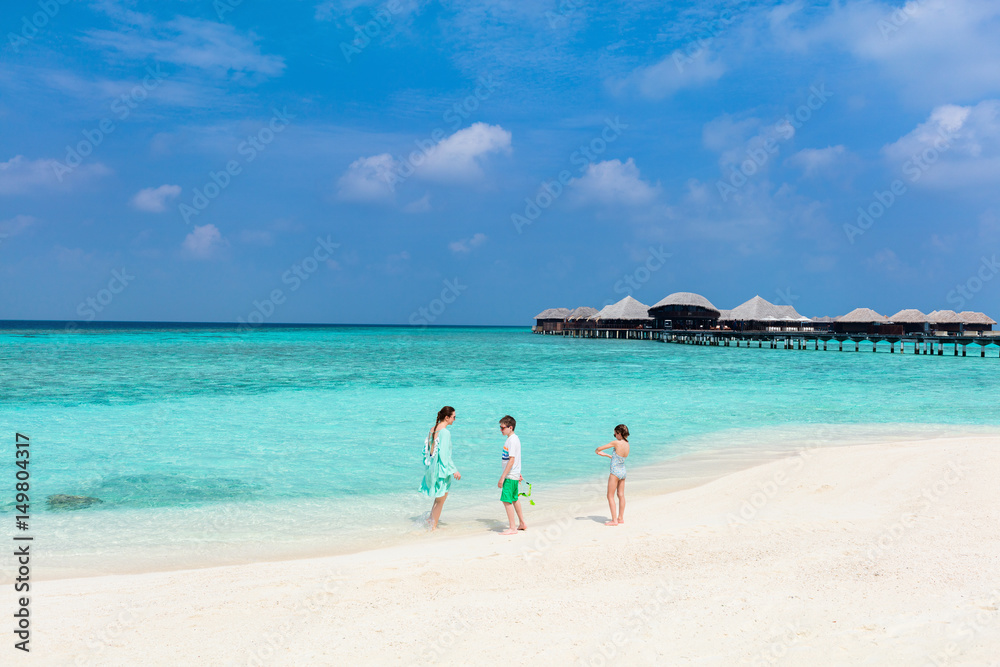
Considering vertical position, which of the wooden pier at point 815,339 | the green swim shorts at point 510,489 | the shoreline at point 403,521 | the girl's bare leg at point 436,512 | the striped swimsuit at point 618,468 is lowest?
the shoreline at point 403,521

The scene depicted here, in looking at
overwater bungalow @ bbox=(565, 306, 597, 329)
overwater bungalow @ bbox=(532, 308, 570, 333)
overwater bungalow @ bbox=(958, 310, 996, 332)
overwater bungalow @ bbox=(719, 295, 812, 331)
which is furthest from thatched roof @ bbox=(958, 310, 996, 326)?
overwater bungalow @ bbox=(532, 308, 570, 333)

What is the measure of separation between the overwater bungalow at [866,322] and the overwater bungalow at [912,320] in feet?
2.74

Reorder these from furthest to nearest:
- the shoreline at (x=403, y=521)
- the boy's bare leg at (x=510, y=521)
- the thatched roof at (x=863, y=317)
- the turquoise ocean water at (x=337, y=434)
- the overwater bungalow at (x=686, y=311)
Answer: the overwater bungalow at (x=686, y=311) < the thatched roof at (x=863, y=317) < the turquoise ocean water at (x=337, y=434) < the boy's bare leg at (x=510, y=521) < the shoreline at (x=403, y=521)

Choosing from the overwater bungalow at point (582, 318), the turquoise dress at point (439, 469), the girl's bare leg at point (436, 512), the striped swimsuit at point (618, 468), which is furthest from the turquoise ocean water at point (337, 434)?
the overwater bungalow at point (582, 318)

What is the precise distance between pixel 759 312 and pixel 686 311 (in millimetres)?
10468

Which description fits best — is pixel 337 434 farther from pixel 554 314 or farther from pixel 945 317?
pixel 554 314

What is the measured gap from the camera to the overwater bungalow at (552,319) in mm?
107312

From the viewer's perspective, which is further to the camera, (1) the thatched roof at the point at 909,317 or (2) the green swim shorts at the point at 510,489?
(1) the thatched roof at the point at 909,317

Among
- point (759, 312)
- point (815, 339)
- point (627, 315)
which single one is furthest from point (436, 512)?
point (627, 315)

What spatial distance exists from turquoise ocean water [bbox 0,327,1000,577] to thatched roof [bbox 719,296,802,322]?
41.4 metres

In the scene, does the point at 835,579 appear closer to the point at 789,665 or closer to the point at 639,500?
the point at 789,665

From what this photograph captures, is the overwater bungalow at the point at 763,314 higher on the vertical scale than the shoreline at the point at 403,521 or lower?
higher

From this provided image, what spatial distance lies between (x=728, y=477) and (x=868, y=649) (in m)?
5.42

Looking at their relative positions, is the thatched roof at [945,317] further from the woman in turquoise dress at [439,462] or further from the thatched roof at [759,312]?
the woman in turquoise dress at [439,462]
